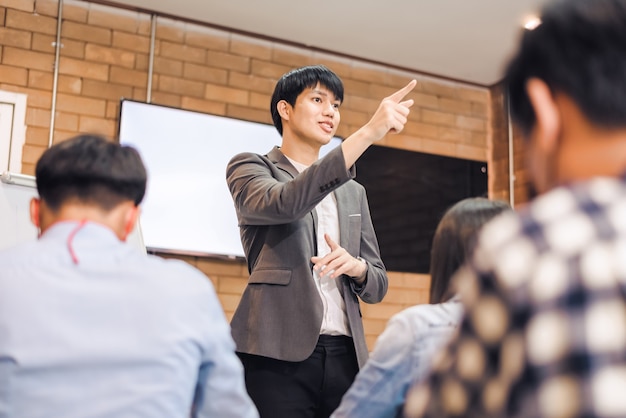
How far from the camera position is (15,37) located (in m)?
4.08

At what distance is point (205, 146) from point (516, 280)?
3.80 metres

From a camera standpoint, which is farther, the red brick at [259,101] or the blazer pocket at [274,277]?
the red brick at [259,101]

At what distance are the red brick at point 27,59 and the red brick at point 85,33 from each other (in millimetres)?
170

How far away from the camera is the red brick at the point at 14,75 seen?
13.2ft

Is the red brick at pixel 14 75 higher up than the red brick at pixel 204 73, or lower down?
lower down

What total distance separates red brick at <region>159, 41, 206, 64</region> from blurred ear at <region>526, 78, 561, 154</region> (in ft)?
13.1

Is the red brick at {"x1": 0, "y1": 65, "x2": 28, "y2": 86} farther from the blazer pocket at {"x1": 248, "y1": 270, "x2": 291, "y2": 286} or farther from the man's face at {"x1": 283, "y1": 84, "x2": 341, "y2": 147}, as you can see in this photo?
the blazer pocket at {"x1": 248, "y1": 270, "x2": 291, "y2": 286}

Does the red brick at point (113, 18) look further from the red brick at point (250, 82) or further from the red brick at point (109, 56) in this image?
the red brick at point (250, 82)

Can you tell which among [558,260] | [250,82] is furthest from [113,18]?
[558,260]

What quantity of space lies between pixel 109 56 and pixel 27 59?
17.4 inches

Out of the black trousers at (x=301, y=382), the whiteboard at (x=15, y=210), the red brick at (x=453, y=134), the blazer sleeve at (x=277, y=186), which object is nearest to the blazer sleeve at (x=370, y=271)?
the black trousers at (x=301, y=382)

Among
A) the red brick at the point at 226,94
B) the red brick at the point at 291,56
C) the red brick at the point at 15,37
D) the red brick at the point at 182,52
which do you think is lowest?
the red brick at the point at 226,94

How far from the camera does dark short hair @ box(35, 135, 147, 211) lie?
1.36 m

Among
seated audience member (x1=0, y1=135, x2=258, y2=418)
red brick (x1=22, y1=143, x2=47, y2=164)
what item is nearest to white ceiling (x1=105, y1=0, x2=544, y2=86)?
red brick (x1=22, y1=143, x2=47, y2=164)
